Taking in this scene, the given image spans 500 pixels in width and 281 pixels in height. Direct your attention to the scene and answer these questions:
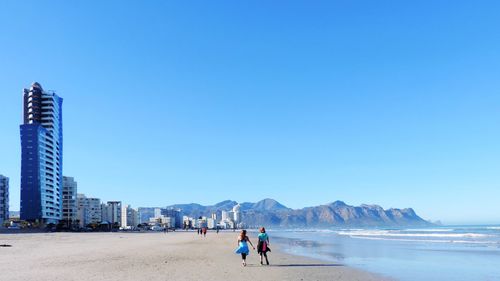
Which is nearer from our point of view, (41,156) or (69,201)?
(41,156)

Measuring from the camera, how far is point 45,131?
6102 inches

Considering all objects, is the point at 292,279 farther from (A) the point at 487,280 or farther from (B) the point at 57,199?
(B) the point at 57,199

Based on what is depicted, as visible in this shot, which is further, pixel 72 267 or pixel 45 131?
pixel 45 131

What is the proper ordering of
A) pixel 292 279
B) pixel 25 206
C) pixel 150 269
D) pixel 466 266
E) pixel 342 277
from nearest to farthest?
1. pixel 292 279
2. pixel 342 277
3. pixel 150 269
4. pixel 466 266
5. pixel 25 206

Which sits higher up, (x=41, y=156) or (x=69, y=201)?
(x=41, y=156)

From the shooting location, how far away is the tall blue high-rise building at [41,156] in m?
145

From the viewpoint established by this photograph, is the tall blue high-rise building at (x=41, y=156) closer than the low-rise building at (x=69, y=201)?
Yes

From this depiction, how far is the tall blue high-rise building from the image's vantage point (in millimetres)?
145125

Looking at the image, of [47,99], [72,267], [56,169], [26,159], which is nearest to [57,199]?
[56,169]

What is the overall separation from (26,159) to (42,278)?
482 ft

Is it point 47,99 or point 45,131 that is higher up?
point 47,99

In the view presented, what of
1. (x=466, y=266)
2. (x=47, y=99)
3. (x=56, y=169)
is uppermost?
(x=47, y=99)

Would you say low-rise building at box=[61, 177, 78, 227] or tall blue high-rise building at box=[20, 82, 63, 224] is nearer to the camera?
tall blue high-rise building at box=[20, 82, 63, 224]

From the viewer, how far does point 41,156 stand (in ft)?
488
